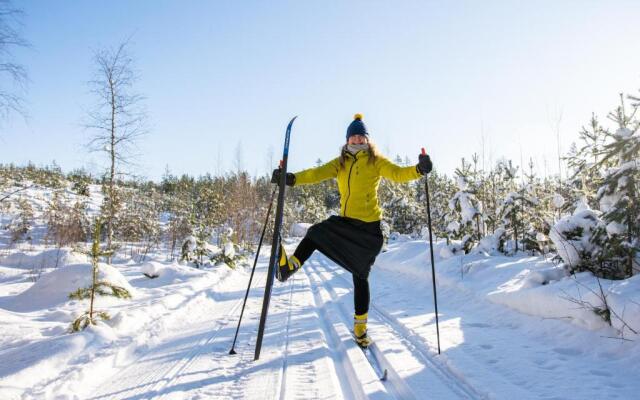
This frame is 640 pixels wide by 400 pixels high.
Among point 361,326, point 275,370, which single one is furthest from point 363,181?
point 275,370

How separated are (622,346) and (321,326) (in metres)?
2.95

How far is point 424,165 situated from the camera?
3293 mm

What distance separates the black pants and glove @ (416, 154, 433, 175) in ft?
4.20

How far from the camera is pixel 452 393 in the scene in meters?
2.49

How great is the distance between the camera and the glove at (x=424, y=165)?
3278 mm

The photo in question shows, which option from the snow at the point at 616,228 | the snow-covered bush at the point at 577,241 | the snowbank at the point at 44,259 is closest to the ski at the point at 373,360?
the snow-covered bush at the point at 577,241

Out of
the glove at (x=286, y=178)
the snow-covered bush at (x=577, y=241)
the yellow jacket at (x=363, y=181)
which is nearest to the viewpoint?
A: the yellow jacket at (x=363, y=181)

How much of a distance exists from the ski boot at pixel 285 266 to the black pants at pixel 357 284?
0.29 ft

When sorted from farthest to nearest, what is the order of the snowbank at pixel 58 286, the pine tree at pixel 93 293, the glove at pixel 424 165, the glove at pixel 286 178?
1. the snowbank at pixel 58 286
2. the pine tree at pixel 93 293
3. the glove at pixel 286 178
4. the glove at pixel 424 165

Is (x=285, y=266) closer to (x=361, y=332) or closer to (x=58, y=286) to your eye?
(x=361, y=332)

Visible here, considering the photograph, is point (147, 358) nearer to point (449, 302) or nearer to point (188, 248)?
point (449, 302)

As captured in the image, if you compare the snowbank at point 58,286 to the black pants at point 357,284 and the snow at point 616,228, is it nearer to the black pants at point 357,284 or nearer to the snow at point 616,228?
the black pants at point 357,284

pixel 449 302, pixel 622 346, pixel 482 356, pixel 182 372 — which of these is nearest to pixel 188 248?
pixel 449 302

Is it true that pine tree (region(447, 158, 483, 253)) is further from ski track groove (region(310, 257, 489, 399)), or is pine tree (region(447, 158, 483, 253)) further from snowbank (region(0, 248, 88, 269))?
snowbank (region(0, 248, 88, 269))
